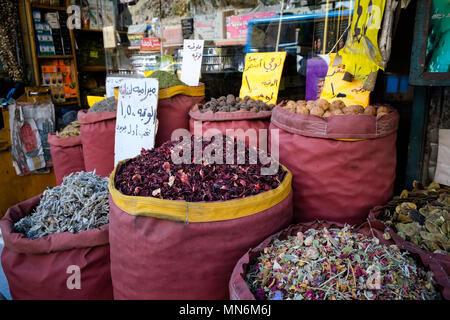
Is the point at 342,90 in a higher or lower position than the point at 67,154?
higher

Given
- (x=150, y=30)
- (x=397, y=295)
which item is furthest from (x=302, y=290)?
(x=150, y=30)

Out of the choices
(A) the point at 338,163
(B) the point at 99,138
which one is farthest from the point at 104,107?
(A) the point at 338,163

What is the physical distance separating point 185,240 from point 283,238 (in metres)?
0.33

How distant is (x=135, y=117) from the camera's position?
1.91 metres

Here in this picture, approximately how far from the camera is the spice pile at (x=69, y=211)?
1420mm

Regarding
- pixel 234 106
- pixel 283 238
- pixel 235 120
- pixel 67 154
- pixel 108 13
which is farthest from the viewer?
pixel 108 13

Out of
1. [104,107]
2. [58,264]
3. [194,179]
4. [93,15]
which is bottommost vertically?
[58,264]

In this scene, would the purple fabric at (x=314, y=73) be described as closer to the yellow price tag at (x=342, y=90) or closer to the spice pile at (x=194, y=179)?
the yellow price tag at (x=342, y=90)

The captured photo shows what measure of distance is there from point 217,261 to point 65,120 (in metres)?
2.99

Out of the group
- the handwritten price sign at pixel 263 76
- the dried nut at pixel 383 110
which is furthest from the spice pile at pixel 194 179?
the handwritten price sign at pixel 263 76

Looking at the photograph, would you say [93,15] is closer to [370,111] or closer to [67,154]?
[67,154]

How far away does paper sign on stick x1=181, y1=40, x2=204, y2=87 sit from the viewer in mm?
2227

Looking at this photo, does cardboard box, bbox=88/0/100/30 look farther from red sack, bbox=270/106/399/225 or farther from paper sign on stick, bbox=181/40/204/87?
red sack, bbox=270/106/399/225
